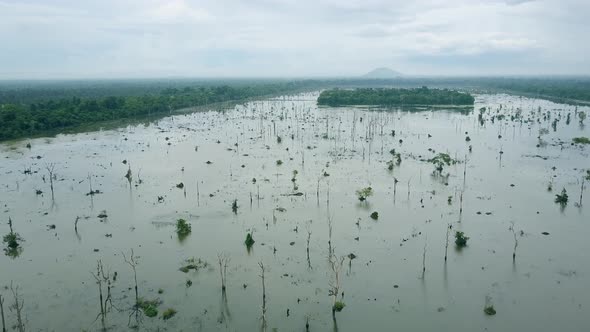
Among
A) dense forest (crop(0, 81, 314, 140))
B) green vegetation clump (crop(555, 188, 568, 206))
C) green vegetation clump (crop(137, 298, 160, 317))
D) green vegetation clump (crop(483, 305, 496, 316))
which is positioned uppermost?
dense forest (crop(0, 81, 314, 140))

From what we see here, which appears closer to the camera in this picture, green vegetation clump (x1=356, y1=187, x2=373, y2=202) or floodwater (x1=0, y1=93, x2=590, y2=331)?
floodwater (x1=0, y1=93, x2=590, y2=331)

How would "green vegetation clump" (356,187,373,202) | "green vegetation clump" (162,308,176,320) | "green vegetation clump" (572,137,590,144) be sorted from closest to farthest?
"green vegetation clump" (162,308,176,320) < "green vegetation clump" (356,187,373,202) < "green vegetation clump" (572,137,590,144)

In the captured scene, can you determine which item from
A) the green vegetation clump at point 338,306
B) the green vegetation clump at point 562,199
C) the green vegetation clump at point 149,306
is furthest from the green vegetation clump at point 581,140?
the green vegetation clump at point 149,306

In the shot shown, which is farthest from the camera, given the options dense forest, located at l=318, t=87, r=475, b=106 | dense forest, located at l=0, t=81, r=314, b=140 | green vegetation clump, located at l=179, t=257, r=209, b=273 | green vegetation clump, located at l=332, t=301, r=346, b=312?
dense forest, located at l=318, t=87, r=475, b=106

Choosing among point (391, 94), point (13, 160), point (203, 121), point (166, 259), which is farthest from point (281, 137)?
point (391, 94)

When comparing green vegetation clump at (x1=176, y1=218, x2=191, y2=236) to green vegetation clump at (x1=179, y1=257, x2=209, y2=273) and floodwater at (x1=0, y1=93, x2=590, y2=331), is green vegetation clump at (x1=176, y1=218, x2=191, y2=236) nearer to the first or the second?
floodwater at (x1=0, y1=93, x2=590, y2=331)

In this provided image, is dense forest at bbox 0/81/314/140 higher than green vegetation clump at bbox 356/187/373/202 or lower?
higher

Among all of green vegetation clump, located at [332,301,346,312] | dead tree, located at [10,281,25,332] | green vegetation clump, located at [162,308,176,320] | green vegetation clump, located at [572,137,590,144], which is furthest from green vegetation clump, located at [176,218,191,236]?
green vegetation clump, located at [572,137,590,144]
